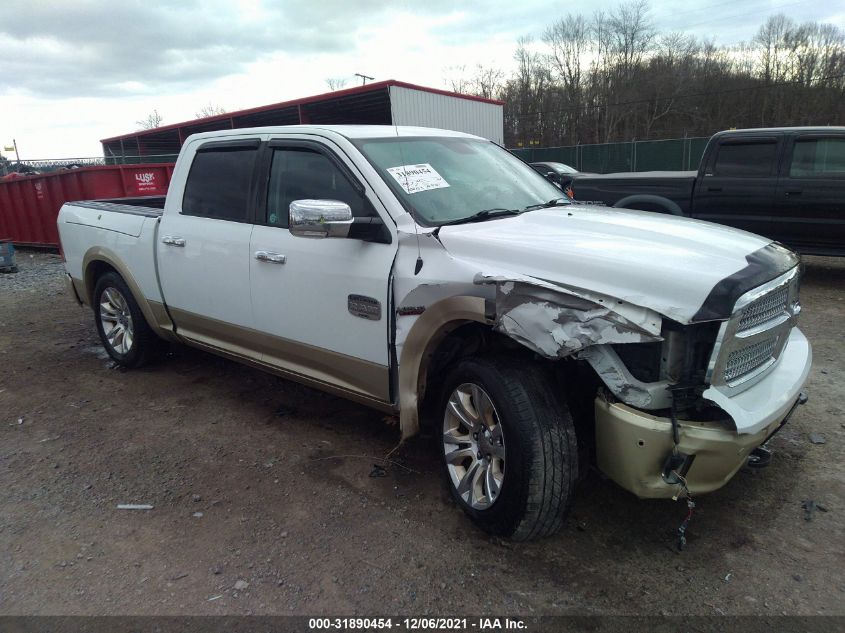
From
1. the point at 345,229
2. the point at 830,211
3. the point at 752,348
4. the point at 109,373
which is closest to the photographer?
the point at 752,348

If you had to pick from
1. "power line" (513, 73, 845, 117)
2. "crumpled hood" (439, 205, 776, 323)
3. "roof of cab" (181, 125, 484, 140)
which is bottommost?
"crumpled hood" (439, 205, 776, 323)

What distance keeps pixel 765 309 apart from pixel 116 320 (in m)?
5.07

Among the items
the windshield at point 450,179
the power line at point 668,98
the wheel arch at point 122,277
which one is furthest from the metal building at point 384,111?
the power line at point 668,98

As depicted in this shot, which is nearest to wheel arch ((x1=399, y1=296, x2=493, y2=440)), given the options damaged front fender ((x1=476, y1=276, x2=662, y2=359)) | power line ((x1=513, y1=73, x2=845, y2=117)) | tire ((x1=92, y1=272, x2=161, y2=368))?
damaged front fender ((x1=476, y1=276, x2=662, y2=359))

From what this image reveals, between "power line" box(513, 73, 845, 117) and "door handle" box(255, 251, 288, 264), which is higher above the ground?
"power line" box(513, 73, 845, 117)

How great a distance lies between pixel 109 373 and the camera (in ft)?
17.9

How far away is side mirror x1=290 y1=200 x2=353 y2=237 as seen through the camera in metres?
2.96

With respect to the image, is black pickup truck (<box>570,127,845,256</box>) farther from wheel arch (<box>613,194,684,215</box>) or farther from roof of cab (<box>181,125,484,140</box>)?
roof of cab (<box>181,125,484,140</box>)

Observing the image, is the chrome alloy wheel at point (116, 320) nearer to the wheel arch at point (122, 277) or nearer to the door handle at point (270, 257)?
the wheel arch at point (122, 277)

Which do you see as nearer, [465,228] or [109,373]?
[465,228]

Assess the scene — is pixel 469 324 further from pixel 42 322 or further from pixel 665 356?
pixel 42 322

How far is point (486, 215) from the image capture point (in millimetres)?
3320

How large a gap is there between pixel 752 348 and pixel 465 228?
1422 millimetres

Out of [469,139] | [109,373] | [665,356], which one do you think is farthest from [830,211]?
[109,373]
